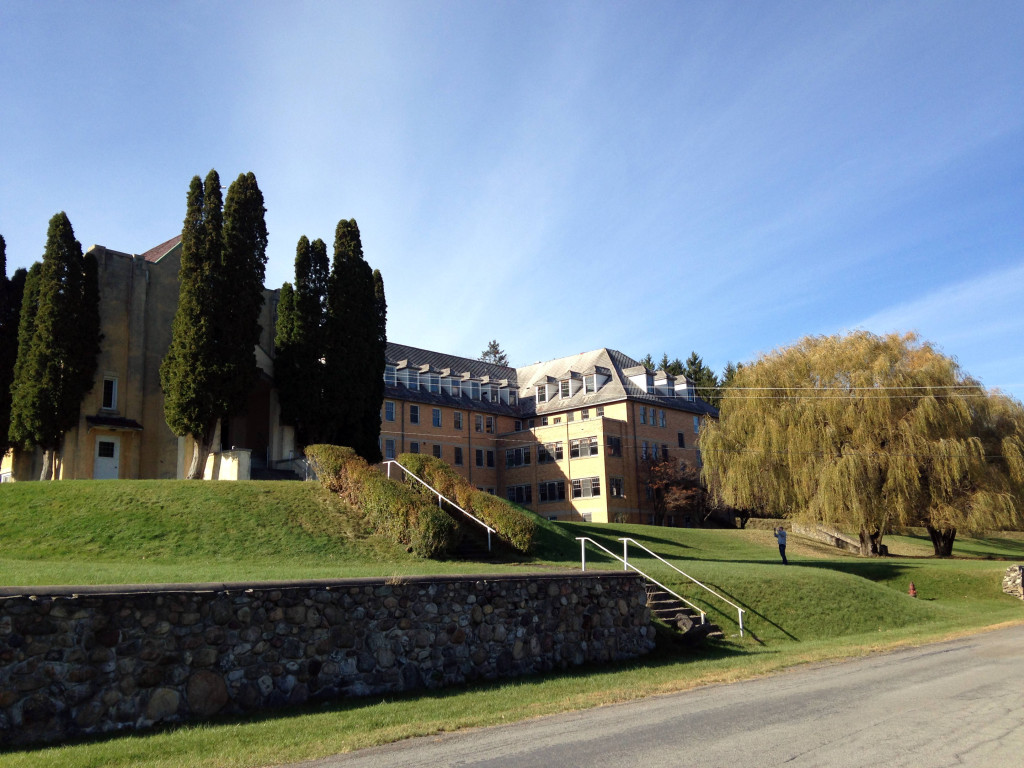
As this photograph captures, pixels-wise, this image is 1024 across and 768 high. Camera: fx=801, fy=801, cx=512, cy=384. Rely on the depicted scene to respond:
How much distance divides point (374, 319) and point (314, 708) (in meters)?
27.1

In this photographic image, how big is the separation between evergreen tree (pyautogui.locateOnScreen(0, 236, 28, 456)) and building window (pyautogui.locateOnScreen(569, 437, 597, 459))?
3516 cm

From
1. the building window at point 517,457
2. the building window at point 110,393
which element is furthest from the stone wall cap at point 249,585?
the building window at point 517,457

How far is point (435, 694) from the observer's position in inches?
435

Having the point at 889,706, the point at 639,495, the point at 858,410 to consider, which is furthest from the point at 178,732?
the point at 639,495

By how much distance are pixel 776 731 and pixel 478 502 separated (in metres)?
15.3

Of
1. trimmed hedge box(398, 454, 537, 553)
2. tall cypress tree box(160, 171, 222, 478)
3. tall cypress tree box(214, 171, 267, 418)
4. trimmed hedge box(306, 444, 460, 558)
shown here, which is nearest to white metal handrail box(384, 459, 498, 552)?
trimmed hedge box(398, 454, 537, 553)

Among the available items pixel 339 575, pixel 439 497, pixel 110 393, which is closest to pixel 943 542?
pixel 439 497

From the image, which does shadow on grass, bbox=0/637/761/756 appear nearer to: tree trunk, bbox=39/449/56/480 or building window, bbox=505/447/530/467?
tree trunk, bbox=39/449/56/480

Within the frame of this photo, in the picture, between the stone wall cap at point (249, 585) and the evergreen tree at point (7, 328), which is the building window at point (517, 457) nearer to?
the evergreen tree at point (7, 328)

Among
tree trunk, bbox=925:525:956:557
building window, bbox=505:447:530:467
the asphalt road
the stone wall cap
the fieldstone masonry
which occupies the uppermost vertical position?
building window, bbox=505:447:530:467

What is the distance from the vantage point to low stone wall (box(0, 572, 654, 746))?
838 cm

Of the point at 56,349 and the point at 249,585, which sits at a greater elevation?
the point at 56,349

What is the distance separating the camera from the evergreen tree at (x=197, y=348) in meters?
28.5

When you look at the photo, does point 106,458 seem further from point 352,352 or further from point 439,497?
point 439,497
